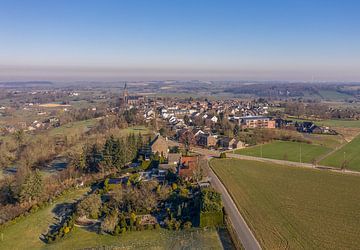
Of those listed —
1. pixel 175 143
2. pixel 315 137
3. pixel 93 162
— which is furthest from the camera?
pixel 315 137

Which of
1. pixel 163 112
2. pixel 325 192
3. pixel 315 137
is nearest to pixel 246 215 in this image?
pixel 325 192

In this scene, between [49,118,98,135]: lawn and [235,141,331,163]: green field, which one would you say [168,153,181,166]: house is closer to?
[235,141,331,163]: green field

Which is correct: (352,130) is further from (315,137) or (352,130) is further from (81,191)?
(81,191)

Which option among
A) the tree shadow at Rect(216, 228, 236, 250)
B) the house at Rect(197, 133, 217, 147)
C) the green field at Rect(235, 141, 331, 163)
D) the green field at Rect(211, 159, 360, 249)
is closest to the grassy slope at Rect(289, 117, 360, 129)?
the green field at Rect(235, 141, 331, 163)

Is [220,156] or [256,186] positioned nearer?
[256,186]

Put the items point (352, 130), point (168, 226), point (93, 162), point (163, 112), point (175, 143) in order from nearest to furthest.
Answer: point (168, 226), point (93, 162), point (175, 143), point (352, 130), point (163, 112)

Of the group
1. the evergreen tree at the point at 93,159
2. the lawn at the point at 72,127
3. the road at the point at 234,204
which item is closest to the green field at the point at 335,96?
the lawn at the point at 72,127

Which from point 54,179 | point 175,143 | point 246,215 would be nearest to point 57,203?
point 54,179
